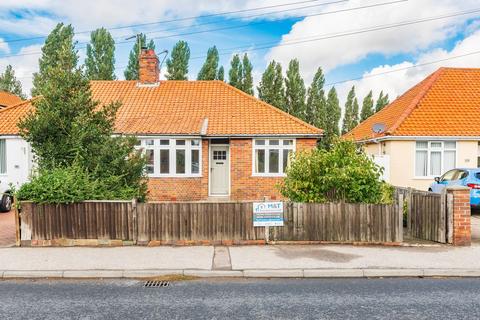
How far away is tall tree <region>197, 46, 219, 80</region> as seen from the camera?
31688 millimetres

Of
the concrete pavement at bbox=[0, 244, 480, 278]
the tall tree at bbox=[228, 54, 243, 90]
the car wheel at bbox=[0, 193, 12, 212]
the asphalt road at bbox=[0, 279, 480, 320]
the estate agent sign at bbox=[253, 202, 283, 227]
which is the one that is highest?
the tall tree at bbox=[228, 54, 243, 90]

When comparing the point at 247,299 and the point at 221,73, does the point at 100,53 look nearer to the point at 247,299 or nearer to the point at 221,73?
the point at 221,73

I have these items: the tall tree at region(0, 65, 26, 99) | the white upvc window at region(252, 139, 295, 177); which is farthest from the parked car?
the tall tree at region(0, 65, 26, 99)

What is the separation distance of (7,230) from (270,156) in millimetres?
9985

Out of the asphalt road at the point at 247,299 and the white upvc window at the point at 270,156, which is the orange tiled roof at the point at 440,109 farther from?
the asphalt road at the point at 247,299

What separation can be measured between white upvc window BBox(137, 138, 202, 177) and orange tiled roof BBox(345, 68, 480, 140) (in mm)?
6635

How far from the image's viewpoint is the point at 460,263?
Answer: 7.16 metres

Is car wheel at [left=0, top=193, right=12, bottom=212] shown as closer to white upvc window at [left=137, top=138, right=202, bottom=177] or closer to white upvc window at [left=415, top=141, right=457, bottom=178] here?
white upvc window at [left=137, top=138, right=202, bottom=177]

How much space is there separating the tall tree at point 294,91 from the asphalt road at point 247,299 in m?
24.5

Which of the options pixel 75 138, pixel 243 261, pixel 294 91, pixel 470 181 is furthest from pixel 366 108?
pixel 243 261

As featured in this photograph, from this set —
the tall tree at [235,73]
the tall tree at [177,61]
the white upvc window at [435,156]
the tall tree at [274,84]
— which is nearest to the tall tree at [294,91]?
the tall tree at [274,84]

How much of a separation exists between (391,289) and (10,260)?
6948mm

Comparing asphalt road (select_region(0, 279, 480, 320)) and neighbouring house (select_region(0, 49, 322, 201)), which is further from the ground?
neighbouring house (select_region(0, 49, 322, 201))

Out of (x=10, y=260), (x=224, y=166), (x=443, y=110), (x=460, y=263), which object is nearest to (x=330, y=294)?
(x=460, y=263)
